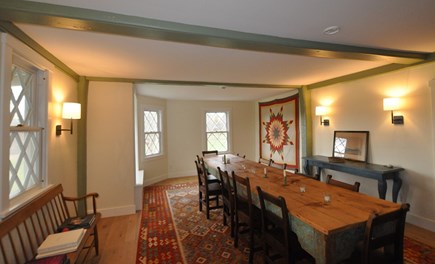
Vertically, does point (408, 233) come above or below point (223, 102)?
below

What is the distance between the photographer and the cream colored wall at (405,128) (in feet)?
8.77

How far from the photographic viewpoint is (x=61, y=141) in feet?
8.51

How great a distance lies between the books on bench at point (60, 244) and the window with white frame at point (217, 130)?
15.0 ft

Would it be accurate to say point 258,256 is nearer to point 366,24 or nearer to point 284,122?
point 366,24

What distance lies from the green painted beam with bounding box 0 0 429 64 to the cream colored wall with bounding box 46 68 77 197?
110 cm

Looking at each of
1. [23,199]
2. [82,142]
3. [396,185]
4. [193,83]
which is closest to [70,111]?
[82,142]

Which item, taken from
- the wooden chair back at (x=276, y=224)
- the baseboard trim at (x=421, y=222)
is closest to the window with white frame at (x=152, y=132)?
the wooden chair back at (x=276, y=224)

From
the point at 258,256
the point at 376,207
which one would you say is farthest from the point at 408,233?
the point at 258,256

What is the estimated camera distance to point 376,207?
5.16ft

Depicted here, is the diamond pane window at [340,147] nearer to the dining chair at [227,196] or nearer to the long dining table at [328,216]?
the long dining table at [328,216]

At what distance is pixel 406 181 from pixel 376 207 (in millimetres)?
1969

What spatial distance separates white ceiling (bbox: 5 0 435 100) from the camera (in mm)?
1437

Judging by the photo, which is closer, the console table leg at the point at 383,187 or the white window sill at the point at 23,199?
the white window sill at the point at 23,199

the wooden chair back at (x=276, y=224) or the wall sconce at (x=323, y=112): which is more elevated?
the wall sconce at (x=323, y=112)
